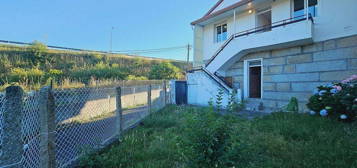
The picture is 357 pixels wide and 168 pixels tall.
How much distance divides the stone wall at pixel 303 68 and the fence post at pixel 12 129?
9.23 metres

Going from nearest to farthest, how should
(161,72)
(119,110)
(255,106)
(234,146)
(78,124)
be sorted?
(234,146) < (119,110) < (78,124) < (255,106) < (161,72)

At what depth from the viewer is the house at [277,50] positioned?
6.74 meters

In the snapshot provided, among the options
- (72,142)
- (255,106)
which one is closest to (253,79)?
(255,106)

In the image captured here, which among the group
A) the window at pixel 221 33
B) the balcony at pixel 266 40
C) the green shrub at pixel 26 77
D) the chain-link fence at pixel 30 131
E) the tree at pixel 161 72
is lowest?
the chain-link fence at pixel 30 131

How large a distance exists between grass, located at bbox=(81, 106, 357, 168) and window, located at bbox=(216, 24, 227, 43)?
311 inches

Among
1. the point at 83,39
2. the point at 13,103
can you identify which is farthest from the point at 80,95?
the point at 83,39

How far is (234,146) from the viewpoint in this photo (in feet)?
7.06

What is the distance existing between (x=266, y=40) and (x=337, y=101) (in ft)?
13.2

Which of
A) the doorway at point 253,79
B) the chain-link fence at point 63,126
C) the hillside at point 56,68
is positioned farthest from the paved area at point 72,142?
the doorway at point 253,79

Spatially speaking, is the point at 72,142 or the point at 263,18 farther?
the point at 263,18

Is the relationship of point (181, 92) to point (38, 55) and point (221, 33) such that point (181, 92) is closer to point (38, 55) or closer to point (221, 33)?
point (221, 33)

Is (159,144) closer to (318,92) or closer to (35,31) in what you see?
(318,92)

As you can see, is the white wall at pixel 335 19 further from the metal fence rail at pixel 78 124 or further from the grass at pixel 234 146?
the metal fence rail at pixel 78 124

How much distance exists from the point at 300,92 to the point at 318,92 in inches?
85.4
